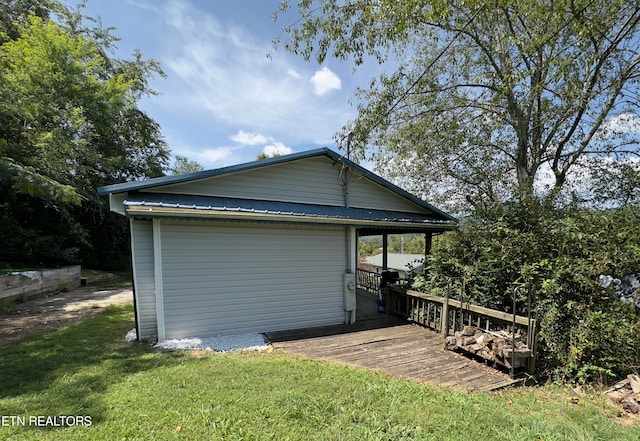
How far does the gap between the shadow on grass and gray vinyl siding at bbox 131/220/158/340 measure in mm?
413

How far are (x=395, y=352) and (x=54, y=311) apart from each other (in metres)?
9.37

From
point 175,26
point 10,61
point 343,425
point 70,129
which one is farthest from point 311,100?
point 10,61

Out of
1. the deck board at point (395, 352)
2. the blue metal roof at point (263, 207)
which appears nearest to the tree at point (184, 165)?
the blue metal roof at point (263, 207)

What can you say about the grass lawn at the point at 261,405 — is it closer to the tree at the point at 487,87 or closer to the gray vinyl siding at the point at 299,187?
the gray vinyl siding at the point at 299,187

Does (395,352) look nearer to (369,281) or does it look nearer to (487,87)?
(369,281)

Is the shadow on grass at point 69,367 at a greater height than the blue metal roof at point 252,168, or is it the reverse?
the blue metal roof at point 252,168

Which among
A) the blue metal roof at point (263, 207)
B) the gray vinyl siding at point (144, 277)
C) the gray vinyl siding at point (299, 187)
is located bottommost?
the gray vinyl siding at point (144, 277)

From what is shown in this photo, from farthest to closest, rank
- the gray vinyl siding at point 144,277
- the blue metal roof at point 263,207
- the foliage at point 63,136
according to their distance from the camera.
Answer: the foliage at point 63,136, the blue metal roof at point 263,207, the gray vinyl siding at point 144,277

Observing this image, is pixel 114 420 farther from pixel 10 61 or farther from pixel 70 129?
pixel 10 61

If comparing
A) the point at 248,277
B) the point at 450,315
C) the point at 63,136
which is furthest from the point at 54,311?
the point at 450,315

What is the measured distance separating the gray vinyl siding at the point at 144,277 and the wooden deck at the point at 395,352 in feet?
8.09

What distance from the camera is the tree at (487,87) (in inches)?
263

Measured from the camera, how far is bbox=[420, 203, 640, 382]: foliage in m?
4.31

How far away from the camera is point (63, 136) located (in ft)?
38.6
